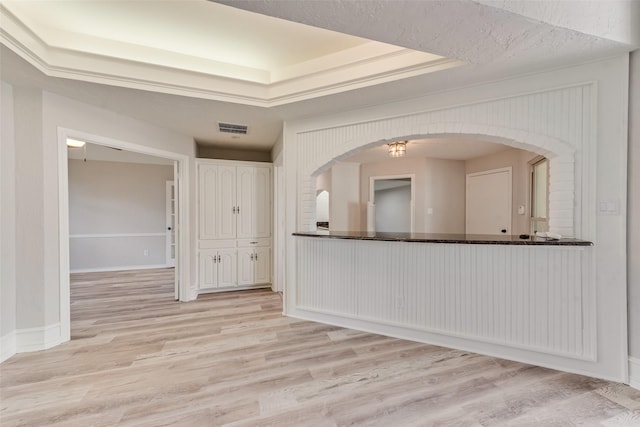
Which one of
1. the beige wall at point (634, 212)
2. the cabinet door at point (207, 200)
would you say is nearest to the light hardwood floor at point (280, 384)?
the beige wall at point (634, 212)

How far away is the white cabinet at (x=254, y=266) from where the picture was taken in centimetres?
441

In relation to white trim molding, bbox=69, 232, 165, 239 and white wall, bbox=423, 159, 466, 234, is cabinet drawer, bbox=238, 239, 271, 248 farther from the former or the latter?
white wall, bbox=423, 159, 466, 234

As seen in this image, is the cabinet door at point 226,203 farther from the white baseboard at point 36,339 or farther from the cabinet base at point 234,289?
the white baseboard at point 36,339

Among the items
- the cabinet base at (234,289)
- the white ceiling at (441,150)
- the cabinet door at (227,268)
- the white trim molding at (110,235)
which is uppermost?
the white ceiling at (441,150)

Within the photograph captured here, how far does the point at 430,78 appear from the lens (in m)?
2.26

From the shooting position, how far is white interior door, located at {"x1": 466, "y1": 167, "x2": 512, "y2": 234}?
186 inches

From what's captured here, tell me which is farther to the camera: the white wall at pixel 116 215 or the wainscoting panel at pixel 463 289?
the white wall at pixel 116 215

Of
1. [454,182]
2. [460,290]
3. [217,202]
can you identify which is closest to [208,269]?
[217,202]

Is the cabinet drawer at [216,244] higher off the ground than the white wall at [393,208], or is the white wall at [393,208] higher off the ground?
the white wall at [393,208]

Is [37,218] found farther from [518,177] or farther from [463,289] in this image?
[518,177]

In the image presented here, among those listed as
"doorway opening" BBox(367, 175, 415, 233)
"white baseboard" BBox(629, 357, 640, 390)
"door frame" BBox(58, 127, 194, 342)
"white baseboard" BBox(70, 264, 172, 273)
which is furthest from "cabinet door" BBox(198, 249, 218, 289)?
"doorway opening" BBox(367, 175, 415, 233)

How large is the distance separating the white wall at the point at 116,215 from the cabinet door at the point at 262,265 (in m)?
3.17

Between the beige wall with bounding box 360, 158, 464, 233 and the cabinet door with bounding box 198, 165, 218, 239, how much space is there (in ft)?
12.1

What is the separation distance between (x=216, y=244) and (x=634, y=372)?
15.0ft
